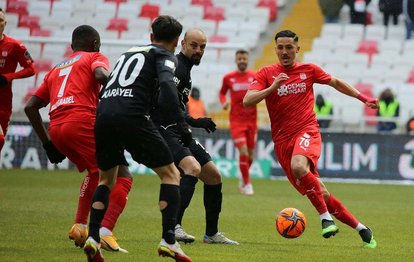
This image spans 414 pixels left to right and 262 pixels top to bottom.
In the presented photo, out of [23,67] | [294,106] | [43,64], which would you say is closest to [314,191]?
[294,106]

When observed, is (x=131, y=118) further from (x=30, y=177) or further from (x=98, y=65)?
(x=30, y=177)

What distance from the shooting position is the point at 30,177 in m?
20.3

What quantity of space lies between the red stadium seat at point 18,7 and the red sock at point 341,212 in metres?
20.5

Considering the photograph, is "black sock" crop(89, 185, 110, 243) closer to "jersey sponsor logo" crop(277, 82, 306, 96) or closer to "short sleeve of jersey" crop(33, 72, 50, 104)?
"short sleeve of jersey" crop(33, 72, 50, 104)

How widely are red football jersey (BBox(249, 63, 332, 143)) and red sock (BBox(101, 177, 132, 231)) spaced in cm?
204

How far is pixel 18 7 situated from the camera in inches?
1153

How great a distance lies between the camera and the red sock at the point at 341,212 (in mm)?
10164

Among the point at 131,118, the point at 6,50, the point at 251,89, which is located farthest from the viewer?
the point at 6,50

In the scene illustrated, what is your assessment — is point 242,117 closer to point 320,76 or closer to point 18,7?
point 320,76

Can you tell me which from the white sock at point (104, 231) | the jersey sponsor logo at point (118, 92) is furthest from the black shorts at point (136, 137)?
the white sock at point (104, 231)

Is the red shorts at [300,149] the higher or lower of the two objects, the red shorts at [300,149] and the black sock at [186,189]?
the higher

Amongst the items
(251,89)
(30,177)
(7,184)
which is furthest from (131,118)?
(30,177)

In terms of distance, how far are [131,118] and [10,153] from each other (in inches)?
608

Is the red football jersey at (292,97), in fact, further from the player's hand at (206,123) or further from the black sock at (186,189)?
the player's hand at (206,123)
